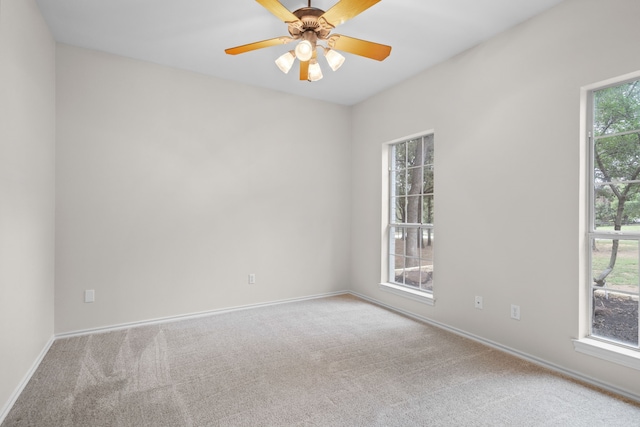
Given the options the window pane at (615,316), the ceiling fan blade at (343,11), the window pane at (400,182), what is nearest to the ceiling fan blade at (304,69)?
the ceiling fan blade at (343,11)

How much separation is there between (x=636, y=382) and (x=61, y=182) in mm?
4695

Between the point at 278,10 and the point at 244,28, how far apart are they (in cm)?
98

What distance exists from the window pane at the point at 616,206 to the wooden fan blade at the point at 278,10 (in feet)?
7.96

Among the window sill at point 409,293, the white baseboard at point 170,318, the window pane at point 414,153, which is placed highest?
the window pane at point 414,153

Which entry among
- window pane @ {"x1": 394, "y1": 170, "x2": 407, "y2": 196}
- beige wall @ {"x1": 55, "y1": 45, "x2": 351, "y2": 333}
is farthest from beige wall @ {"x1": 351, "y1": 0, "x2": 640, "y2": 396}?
beige wall @ {"x1": 55, "y1": 45, "x2": 351, "y2": 333}

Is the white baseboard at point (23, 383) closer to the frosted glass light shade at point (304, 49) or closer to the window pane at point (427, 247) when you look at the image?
the frosted glass light shade at point (304, 49)

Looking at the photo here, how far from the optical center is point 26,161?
2260 mm

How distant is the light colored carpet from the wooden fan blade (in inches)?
93.3

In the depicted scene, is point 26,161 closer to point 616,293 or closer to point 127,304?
point 127,304

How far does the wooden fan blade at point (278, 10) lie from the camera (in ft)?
6.02

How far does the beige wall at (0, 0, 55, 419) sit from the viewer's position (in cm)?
192

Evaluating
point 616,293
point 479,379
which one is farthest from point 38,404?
point 616,293

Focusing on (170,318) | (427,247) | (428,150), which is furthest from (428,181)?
(170,318)

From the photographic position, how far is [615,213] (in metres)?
2.25
